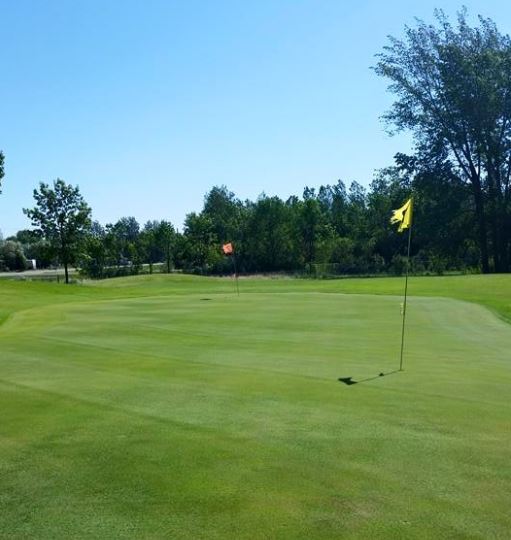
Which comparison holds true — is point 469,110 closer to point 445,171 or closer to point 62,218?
point 445,171

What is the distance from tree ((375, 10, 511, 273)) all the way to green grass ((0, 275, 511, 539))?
183 feet

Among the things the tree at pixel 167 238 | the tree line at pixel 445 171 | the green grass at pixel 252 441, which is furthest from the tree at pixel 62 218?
the green grass at pixel 252 441

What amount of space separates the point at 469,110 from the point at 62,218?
134ft

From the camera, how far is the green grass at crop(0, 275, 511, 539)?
4.45 metres

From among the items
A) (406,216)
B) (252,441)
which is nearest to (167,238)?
(406,216)

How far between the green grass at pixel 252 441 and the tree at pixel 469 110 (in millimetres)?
55779

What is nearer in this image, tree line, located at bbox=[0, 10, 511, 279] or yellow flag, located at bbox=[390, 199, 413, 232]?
yellow flag, located at bbox=[390, 199, 413, 232]

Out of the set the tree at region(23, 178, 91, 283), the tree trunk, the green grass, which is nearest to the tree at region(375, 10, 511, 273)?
the tree trunk

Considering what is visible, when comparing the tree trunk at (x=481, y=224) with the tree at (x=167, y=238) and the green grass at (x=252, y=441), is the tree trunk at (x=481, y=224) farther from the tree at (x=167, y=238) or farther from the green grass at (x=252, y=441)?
the green grass at (x=252, y=441)

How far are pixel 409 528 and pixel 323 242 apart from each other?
277 ft

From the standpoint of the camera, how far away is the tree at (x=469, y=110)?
64312 mm

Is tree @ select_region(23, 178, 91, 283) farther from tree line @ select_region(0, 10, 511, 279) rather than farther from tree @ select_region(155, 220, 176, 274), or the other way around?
tree @ select_region(155, 220, 176, 274)

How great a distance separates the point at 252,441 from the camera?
6.15 metres

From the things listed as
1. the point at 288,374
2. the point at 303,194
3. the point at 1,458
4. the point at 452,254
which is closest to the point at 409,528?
the point at 1,458
